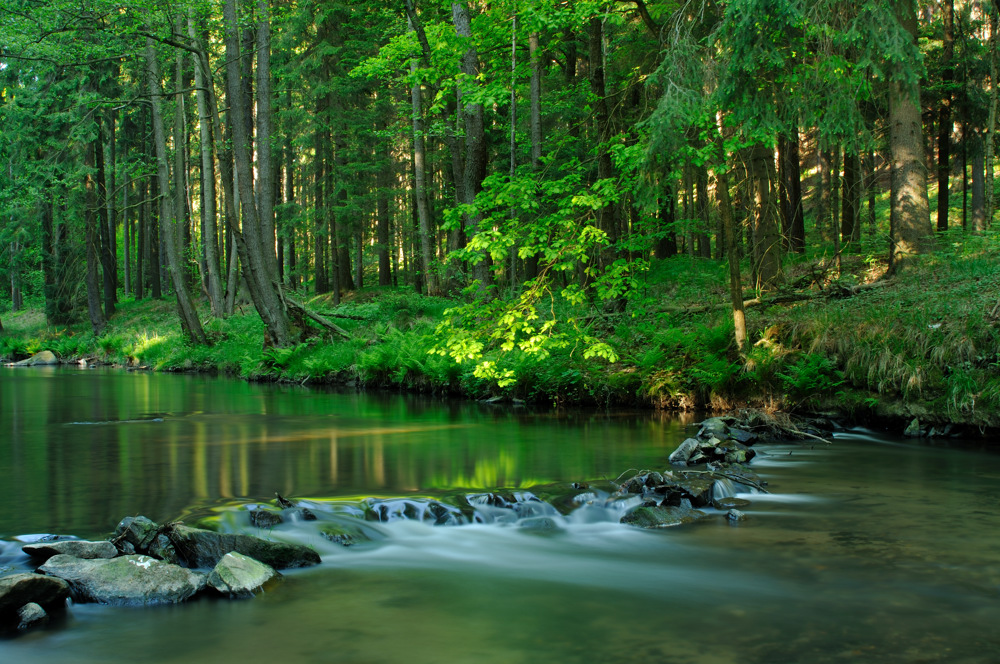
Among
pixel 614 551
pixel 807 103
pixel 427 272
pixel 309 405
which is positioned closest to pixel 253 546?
pixel 614 551

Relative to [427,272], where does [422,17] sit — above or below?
above

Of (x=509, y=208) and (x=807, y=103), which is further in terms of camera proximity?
(x=509, y=208)

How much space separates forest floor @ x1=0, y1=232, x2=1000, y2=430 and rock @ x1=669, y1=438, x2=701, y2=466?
2.88 metres

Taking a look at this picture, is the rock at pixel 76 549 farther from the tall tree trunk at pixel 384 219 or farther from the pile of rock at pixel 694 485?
the tall tree trunk at pixel 384 219

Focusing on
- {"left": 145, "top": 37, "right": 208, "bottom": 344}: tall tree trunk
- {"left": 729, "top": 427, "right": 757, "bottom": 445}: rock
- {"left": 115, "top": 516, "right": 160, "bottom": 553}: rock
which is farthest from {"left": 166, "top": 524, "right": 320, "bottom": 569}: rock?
{"left": 145, "top": 37, "right": 208, "bottom": 344}: tall tree trunk

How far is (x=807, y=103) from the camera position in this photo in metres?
9.85

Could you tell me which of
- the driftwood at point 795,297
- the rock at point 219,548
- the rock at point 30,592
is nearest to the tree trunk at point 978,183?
the driftwood at point 795,297

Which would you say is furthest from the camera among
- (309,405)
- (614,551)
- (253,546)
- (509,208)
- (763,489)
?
(309,405)

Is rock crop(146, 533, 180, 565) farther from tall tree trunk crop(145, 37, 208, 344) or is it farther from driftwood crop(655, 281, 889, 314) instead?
tall tree trunk crop(145, 37, 208, 344)

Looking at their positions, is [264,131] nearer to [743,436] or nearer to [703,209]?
[703,209]

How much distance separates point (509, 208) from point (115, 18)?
43.3 feet

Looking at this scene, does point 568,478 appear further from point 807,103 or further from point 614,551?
point 807,103

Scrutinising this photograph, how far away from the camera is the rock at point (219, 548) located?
209 inches

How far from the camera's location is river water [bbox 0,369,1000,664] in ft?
13.4
